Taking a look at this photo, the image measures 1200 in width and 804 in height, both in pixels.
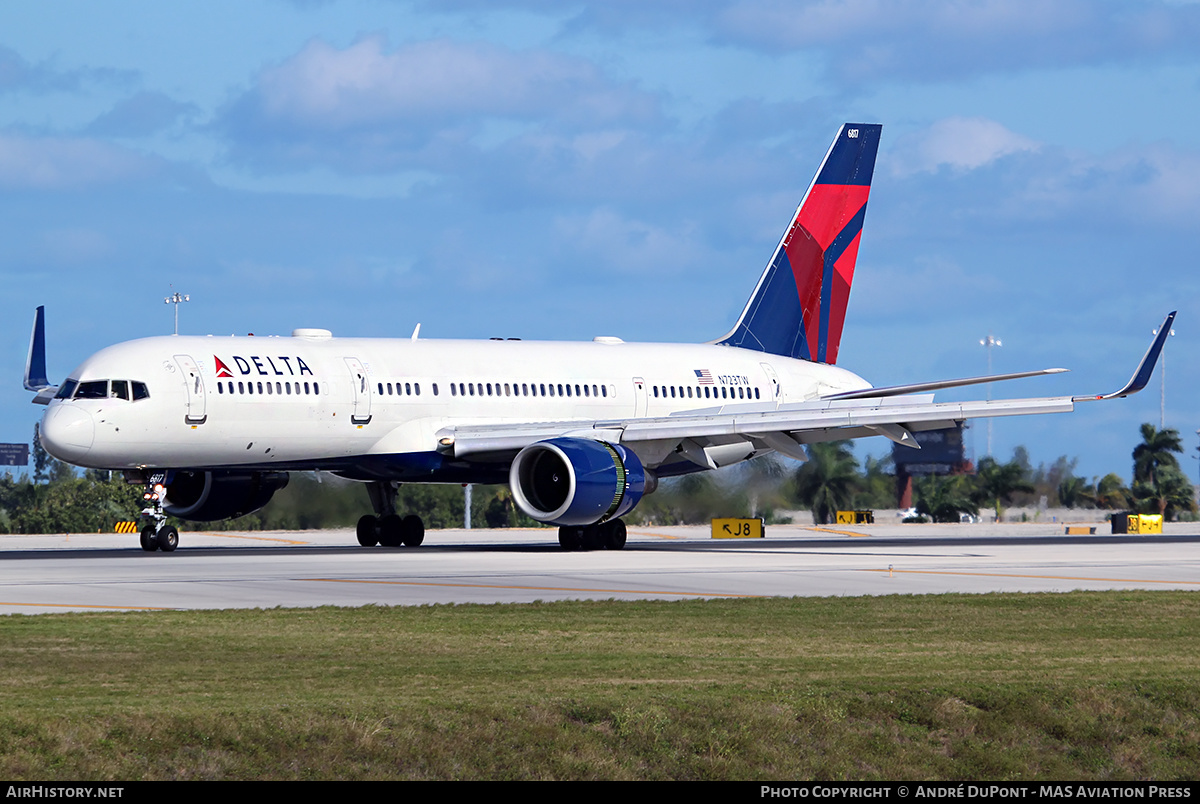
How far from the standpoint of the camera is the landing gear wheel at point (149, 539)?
32.8 meters

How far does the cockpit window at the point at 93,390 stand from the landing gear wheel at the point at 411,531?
838 cm

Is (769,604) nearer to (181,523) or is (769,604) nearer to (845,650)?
(845,650)

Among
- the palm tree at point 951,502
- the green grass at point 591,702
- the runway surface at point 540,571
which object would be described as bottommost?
the green grass at point 591,702

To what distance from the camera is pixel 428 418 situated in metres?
35.8

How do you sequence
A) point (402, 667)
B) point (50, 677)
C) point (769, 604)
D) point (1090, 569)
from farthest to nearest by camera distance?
point (1090, 569) → point (769, 604) → point (402, 667) → point (50, 677)

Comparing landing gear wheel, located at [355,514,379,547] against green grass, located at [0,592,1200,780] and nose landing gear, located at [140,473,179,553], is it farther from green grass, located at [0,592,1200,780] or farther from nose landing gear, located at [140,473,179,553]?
green grass, located at [0,592,1200,780]

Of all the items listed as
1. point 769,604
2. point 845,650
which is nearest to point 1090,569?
point 769,604

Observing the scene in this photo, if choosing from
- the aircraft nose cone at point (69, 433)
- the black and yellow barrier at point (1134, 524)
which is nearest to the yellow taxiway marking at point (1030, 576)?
the aircraft nose cone at point (69, 433)

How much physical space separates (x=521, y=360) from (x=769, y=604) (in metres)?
19.5

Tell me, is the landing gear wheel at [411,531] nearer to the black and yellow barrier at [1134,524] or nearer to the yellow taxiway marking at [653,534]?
the yellow taxiway marking at [653,534]

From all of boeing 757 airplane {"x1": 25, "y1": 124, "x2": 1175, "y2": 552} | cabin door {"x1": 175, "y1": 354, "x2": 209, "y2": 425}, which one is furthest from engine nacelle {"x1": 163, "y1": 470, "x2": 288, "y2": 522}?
cabin door {"x1": 175, "y1": 354, "x2": 209, "y2": 425}

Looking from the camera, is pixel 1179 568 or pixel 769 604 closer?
pixel 769 604

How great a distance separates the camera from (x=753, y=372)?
43.1 meters

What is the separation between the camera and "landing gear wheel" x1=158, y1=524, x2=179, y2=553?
1294 inches
